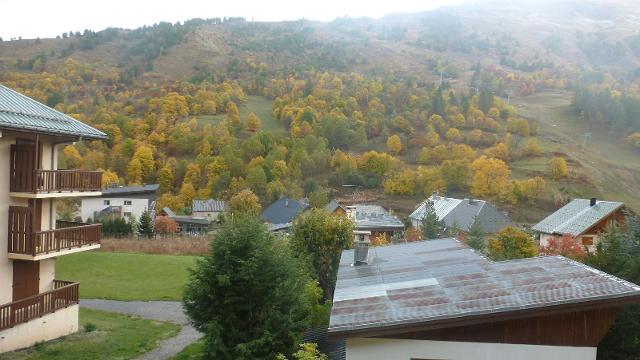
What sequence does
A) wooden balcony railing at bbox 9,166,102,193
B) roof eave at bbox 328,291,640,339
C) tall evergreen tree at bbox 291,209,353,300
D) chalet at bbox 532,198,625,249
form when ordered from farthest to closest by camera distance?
1. chalet at bbox 532,198,625,249
2. tall evergreen tree at bbox 291,209,353,300
3. wooden balcony railing at bbox 9,166,102,193
4. roof eave at bbox 328,291,640,339

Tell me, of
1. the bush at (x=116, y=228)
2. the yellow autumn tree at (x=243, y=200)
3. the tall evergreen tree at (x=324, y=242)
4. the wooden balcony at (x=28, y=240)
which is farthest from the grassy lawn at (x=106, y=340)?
the yellow autumn tree at (x=243, y=200)

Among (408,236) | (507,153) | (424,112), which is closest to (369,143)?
(424,112)

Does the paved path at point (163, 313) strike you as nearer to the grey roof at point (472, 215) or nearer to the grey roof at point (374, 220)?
the grey roof at point (374, 220)

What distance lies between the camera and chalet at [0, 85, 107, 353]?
17.5 meters

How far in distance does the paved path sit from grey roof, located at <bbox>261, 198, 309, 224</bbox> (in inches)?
1874

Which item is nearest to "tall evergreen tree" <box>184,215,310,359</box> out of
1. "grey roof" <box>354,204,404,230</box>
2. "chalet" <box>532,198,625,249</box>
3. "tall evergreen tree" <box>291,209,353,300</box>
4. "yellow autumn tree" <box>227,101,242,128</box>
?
"tall evergreen tree" <box>291,209,353,300</box>

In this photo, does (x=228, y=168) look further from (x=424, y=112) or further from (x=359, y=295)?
(x=359, y=295)

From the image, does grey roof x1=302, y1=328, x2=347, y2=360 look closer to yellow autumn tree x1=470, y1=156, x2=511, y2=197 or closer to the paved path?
the paved path

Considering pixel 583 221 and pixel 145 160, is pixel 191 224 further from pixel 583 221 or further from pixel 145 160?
pixel 583 221

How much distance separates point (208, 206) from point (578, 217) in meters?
49.4

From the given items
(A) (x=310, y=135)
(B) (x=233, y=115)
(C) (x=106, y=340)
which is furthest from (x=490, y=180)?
(C) (x=106, y=340)

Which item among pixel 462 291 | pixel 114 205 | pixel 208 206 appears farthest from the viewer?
pixel 208 206

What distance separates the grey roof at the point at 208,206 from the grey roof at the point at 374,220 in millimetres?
19857

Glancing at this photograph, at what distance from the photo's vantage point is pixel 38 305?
60.6 feet
